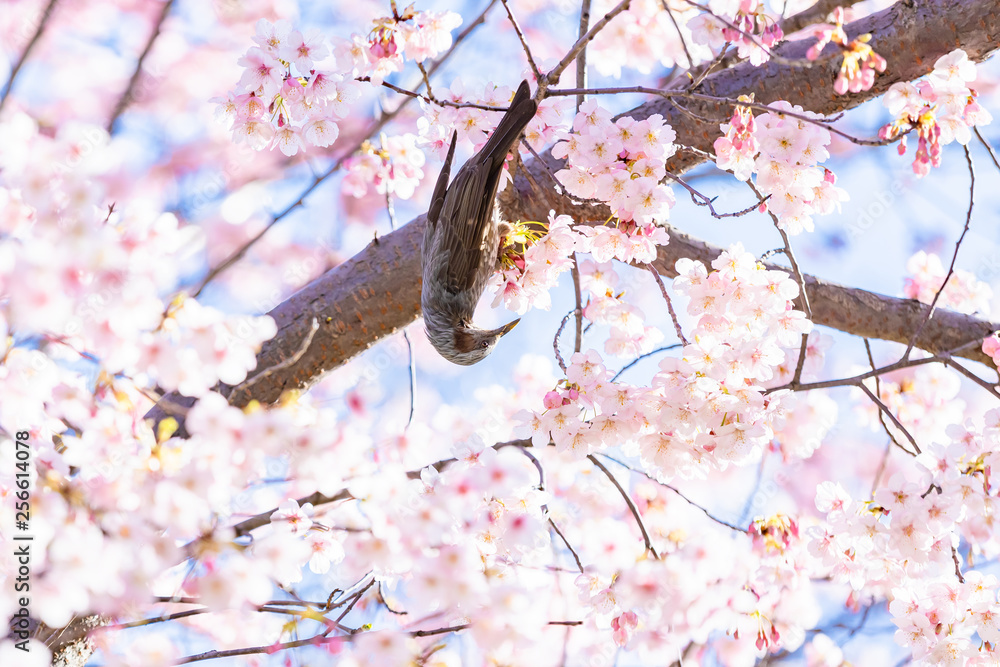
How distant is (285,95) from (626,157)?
3.52 feet

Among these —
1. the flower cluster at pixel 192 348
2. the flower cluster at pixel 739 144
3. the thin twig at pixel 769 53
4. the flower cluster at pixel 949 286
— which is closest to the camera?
the thin twig at pixel 769 53

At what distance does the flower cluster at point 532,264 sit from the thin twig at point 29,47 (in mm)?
2037

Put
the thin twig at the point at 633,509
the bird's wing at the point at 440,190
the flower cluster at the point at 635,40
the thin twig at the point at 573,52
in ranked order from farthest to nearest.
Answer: the flower cluster at the point at 635,40 → the thin twig at the point at 633,509 → the bird's wing at the point at 440,190 → the thin twig at the point at 573,52

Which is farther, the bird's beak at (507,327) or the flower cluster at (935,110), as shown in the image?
the bird's beak at (507,327)

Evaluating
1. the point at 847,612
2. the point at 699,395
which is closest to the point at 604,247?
the point at 699,395

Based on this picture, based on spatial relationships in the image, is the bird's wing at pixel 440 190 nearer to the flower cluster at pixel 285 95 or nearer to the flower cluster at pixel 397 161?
the flower cluster at pixel 285 95

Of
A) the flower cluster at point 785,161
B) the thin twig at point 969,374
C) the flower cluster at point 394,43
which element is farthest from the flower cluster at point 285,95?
the thin twig at point 969,374

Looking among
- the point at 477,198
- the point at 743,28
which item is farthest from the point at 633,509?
the point at 743,28

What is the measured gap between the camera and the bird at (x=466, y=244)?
1.78m

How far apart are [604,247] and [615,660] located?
2.34m

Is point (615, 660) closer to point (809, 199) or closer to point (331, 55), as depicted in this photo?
point (809, 199)

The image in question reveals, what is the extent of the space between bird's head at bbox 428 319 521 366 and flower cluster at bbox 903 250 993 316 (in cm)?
275

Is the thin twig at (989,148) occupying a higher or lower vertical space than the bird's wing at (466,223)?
higher

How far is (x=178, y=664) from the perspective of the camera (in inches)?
64.3
